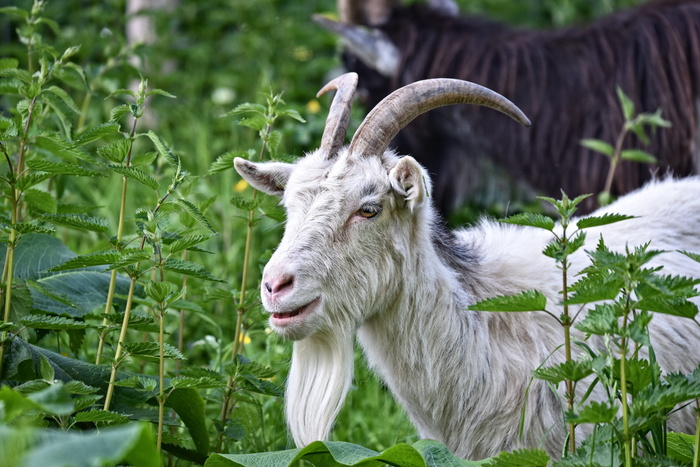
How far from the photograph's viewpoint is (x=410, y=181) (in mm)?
2895

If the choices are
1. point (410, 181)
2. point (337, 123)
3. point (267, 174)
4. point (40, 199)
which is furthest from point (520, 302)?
point (40, 199)

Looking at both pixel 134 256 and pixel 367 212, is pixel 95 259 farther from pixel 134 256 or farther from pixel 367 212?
pixel 367 212

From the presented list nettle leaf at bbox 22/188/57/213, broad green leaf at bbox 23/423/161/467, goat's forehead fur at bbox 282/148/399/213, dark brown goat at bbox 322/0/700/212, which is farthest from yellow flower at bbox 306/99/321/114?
broad green leaf at bbox 23/423/161/467

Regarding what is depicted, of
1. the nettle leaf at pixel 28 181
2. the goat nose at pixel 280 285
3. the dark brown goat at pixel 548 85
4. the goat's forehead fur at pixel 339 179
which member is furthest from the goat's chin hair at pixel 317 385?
the dark brown goat at pixel 548 85

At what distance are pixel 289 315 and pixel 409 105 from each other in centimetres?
78

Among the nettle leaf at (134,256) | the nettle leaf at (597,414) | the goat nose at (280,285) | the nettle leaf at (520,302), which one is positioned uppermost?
the nettle leaf at (134,256)

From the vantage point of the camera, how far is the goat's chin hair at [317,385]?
3.02 metres

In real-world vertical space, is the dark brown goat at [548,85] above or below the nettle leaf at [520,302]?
above

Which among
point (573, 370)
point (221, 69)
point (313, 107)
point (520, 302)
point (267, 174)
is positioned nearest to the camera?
point (573, 370)

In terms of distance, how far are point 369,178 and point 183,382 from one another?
896 millimetres

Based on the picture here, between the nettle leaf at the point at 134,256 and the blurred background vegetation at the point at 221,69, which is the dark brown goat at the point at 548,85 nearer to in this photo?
the blurred background vegetation at the point at 221,69

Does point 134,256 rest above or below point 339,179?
below

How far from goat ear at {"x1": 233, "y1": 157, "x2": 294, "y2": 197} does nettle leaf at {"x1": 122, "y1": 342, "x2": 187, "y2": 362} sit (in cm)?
75

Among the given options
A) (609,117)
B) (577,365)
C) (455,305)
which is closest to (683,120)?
(609,117)
